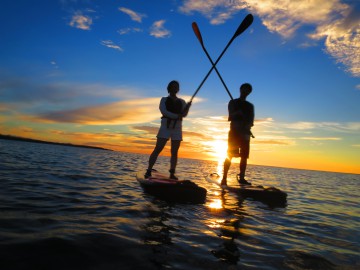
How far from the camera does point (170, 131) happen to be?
728 cm

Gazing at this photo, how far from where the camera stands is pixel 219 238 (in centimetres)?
356

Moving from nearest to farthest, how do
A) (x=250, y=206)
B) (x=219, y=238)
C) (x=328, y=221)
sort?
(x=219, y=238) < (x=328, y=221) < (x=250, y=206)

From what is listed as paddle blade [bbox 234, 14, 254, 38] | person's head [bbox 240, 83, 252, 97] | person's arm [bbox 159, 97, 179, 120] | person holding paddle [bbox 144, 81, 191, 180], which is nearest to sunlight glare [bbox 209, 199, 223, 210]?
person holding paddle [bbox 144, 81, 191, 180]

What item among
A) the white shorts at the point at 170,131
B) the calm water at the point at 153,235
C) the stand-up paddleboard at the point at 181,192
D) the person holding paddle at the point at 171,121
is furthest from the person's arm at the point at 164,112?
the calm water at the point at 153,235

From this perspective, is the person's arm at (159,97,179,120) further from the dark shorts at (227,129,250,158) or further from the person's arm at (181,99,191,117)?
the dark shorts at (227,129,250,158)

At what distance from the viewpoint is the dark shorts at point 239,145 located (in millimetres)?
8289

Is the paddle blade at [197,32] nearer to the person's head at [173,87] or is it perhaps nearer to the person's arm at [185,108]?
the person's head at [173,87]

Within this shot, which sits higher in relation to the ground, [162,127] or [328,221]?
[162,127]

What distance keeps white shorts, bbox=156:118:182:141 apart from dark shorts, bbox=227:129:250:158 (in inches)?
79.9

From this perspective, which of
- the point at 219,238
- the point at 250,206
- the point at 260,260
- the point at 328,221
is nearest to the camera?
the point at 260,260

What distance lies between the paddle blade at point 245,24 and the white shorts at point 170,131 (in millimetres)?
4201

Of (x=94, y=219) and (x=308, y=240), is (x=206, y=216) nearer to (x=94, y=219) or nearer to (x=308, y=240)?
(x=308, y=240)

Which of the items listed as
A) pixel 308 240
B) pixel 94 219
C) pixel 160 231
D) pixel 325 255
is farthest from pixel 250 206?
pixel 94 219

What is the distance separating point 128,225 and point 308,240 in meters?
2.73
